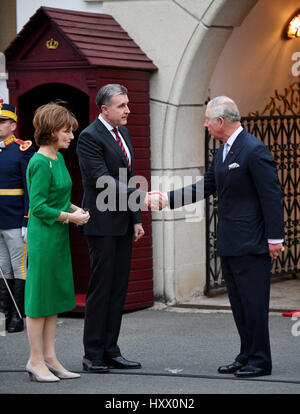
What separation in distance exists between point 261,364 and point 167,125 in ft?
10.9

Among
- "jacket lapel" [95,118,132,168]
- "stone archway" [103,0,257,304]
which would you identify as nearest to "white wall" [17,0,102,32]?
"stone archway" [103,0,257,304]

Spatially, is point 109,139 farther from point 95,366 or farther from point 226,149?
→ point 95,366

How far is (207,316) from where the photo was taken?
28.5ft

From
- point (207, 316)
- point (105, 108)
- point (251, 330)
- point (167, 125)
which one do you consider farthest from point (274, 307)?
point (105, 108)

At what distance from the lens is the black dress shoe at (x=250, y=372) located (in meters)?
6.27

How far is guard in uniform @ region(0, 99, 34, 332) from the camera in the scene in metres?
8.21

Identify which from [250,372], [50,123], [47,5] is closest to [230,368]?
[250,372]

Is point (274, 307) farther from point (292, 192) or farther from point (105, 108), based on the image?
point (105, 108)

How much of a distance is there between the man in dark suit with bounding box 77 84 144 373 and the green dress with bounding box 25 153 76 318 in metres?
0.24

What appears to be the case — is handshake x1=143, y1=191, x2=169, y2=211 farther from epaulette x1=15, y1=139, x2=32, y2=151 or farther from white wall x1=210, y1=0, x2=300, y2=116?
white wall x1=210, y1=0, x2=300, y2=116

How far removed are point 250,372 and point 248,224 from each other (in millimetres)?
959

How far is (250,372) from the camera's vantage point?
627cm

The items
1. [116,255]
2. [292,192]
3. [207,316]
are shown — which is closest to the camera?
[116,255]
